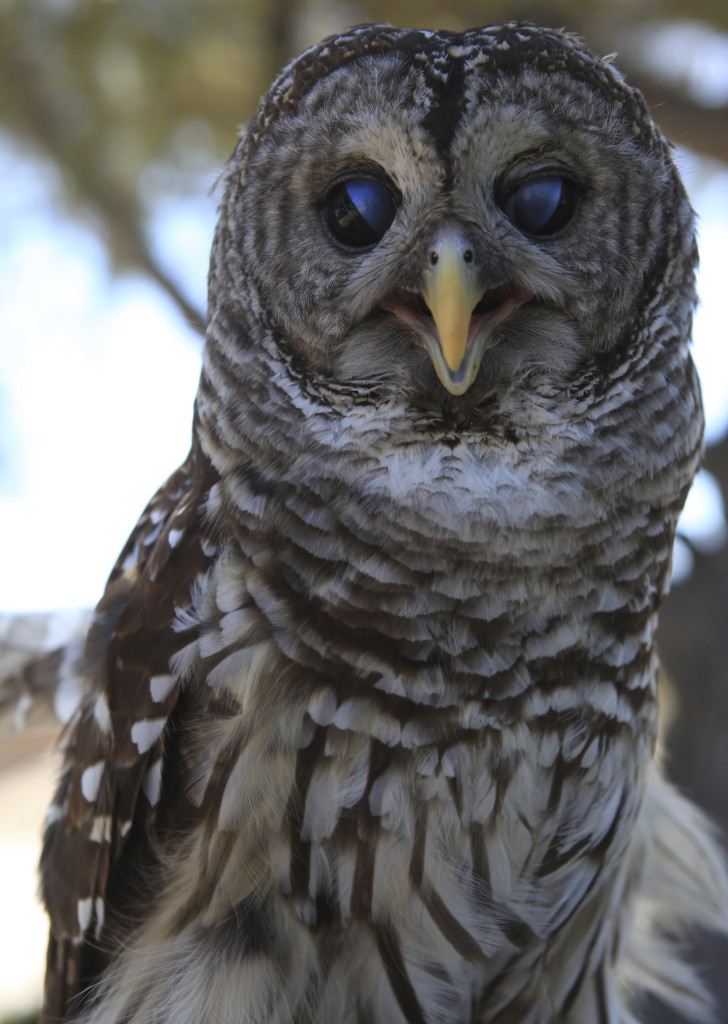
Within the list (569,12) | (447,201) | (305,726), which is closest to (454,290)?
(447,201)

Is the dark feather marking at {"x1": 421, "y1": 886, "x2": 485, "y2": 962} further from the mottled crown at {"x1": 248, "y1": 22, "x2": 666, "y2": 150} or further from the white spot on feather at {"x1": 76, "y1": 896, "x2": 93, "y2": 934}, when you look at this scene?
the mottled crown at {"x1": 248, "y1": 22, "x2": 666, "y2": 150}

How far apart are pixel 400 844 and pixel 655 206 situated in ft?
3.01

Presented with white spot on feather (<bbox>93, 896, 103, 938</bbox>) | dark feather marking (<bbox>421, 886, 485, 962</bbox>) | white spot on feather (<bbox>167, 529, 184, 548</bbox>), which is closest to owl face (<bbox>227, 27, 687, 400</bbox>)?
white spot on feather (<bbox>167, 529, 184, 548</bbox>)

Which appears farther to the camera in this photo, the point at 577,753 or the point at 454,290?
the point at 577,753

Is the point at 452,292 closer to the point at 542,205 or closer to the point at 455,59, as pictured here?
the point at 542,205

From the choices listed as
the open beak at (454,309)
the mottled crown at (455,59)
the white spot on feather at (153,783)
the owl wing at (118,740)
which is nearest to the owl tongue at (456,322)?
the open beak at (454,309)

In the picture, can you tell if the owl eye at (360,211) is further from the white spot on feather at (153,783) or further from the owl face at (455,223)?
the white spot on feather at (153,783)

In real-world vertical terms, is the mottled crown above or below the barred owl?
above

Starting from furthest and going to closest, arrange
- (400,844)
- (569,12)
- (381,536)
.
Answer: (569,12) < (400,844) < (381,536)

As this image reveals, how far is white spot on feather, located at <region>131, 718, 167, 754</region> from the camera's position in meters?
1.30

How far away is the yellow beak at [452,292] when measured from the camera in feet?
3.55

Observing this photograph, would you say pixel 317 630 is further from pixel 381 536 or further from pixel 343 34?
pixel 343 34

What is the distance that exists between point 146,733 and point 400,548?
450mm

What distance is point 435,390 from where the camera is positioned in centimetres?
119
